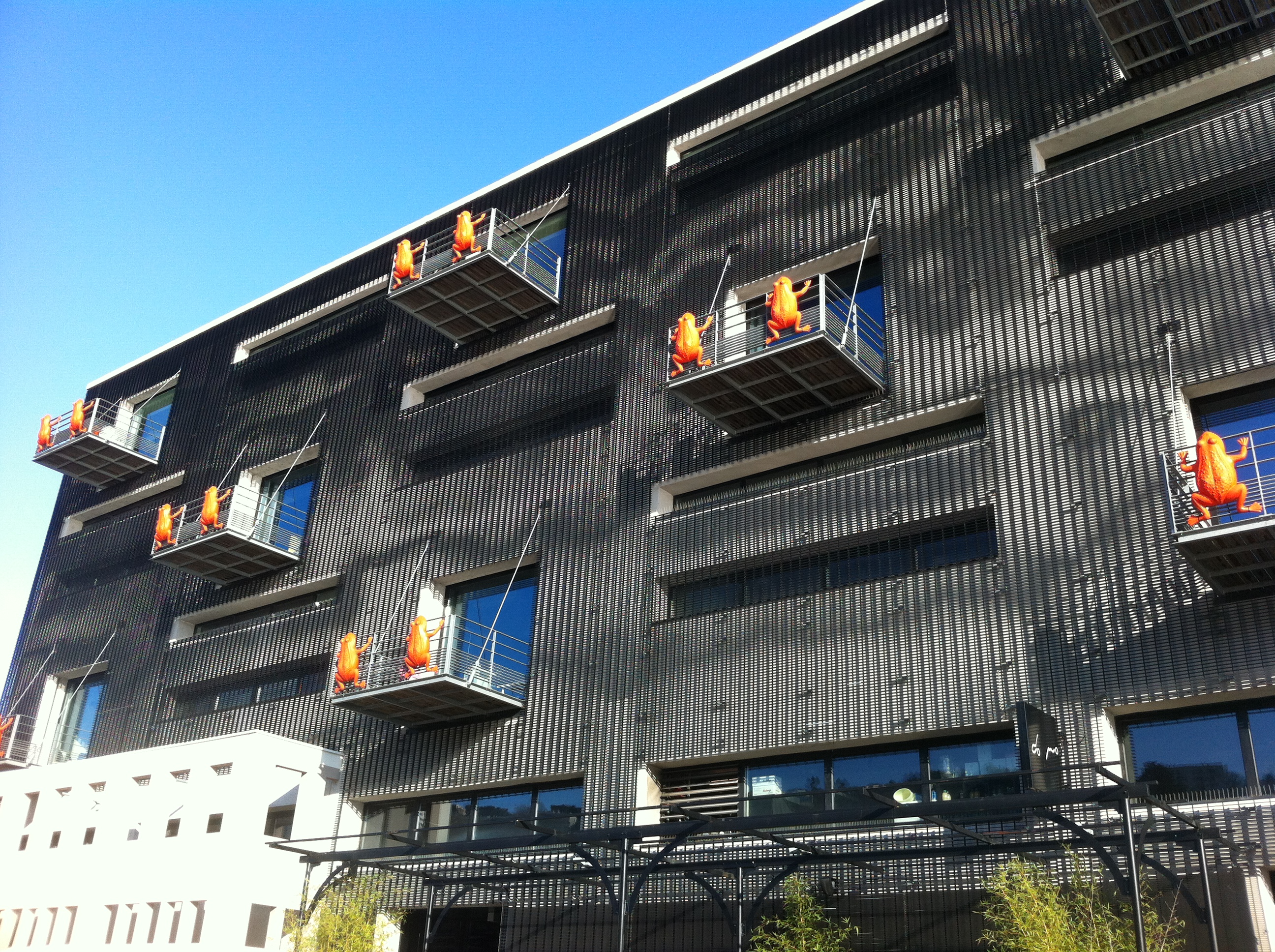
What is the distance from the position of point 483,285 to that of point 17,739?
62.3 feet

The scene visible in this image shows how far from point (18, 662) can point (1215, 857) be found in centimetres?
3281

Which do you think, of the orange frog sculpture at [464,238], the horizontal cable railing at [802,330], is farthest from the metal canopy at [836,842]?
the orange frog sculpture at [464,238]

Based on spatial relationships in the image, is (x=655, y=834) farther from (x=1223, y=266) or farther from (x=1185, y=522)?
(x=1223, y=266)

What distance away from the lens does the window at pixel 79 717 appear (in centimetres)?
3194

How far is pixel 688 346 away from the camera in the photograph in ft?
68.6

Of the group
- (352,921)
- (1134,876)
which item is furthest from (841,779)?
(352,921)

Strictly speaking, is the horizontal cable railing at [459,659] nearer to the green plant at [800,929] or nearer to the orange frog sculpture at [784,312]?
the green plant at [800,929]

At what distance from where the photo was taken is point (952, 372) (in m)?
19.7

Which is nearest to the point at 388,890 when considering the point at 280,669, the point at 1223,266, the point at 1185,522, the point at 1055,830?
the point at 280,669

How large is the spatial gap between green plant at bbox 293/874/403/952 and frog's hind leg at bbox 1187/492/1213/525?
15527mm

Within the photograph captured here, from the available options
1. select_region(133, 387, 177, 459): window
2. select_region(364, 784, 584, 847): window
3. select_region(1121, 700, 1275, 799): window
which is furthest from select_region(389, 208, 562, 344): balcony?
select_region(1121, 700, 1275, 799): window

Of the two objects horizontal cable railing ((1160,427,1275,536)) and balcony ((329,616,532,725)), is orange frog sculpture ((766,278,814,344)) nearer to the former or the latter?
horizontal cable railing ((1160,427,1275,536))

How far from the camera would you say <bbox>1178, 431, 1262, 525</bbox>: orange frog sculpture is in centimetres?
1443

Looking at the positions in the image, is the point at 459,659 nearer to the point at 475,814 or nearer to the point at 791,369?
the point at 475,814
